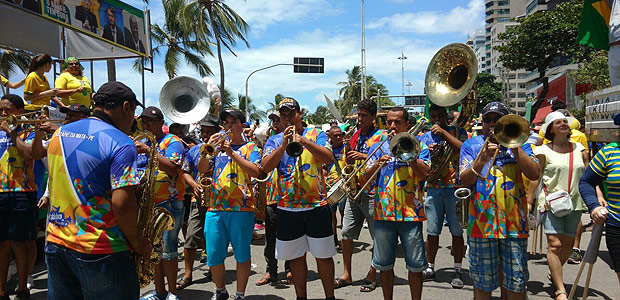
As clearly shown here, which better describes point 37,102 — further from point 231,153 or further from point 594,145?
point 594,145

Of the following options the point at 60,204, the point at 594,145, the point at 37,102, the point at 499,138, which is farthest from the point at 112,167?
the point at 594,145

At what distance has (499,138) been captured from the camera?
338 cm

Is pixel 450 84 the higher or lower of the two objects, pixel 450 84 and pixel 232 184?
the higher

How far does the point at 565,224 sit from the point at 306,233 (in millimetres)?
2859

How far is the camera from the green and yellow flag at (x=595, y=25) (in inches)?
239

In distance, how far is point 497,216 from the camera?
361cm

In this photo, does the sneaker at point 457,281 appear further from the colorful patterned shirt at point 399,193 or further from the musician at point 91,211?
the musician at point 91,211

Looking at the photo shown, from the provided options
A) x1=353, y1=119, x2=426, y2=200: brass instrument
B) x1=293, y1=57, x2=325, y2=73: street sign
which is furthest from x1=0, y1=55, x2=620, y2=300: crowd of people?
x1=293, y1=57, x2=325, y2=73: street sign

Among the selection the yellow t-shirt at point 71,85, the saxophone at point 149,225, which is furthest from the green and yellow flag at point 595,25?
the yellow t-shirt at point 71,85

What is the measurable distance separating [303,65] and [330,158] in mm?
18604

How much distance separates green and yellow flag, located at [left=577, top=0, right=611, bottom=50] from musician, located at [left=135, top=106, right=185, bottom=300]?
5.75 meters

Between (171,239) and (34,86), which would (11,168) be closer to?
(171,239)

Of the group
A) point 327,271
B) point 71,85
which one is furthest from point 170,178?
point 71,85

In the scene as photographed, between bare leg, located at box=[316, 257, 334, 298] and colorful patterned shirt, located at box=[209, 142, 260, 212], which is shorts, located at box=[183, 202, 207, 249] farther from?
bare leg, located at box=[316, 257, 334, 298]
